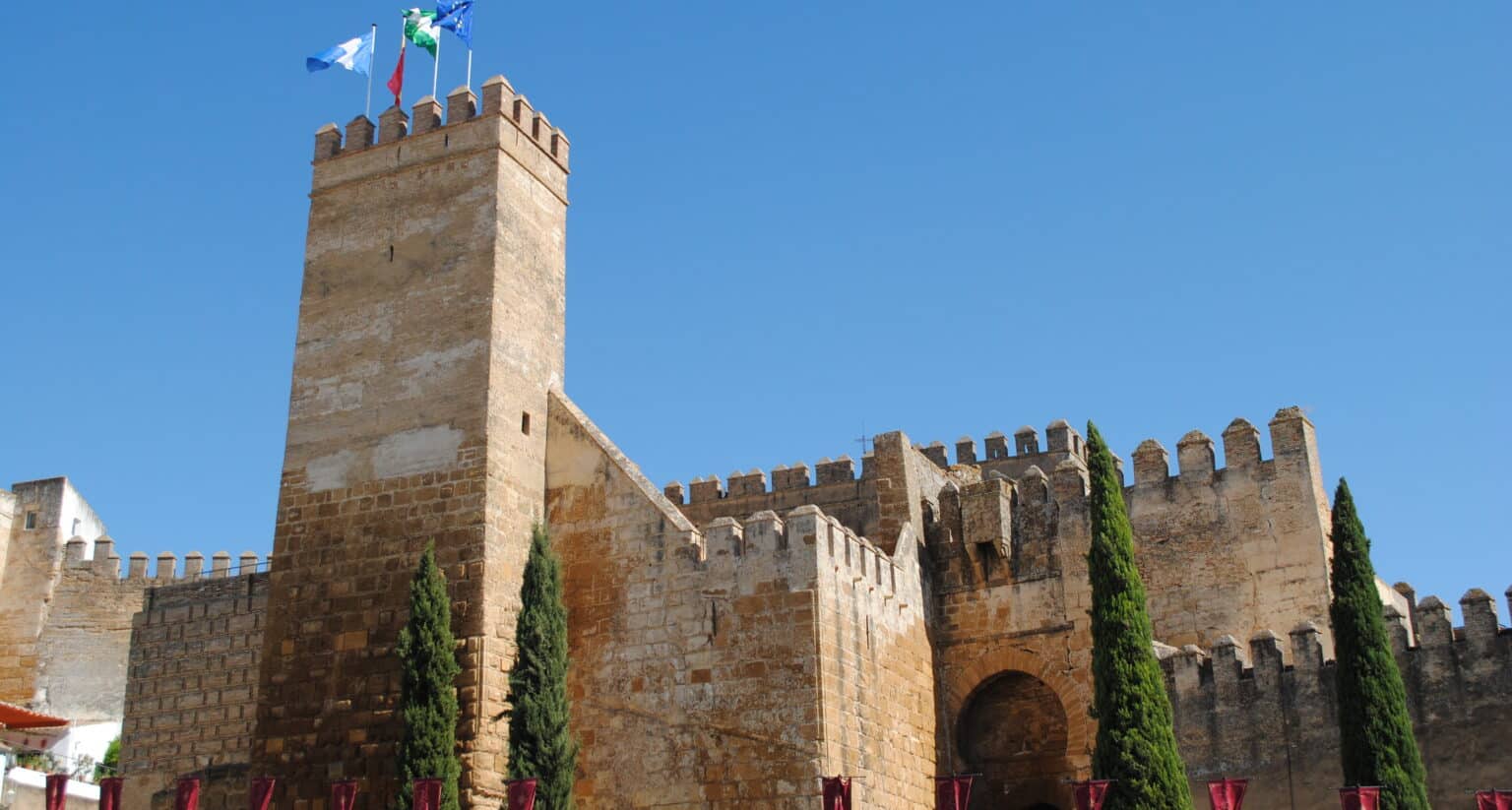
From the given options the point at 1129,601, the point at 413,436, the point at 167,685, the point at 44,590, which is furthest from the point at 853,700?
the point at 44,590

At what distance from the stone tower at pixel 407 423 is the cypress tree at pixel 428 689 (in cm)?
55

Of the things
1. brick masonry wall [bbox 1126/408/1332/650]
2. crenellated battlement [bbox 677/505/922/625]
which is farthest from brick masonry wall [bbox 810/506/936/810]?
brick masonry wall [bbox 1126/408/1332/650]

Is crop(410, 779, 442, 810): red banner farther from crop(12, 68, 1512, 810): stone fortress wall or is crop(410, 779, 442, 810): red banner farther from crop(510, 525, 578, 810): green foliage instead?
crop(12, 68, 1512, 810): stone fortress wall

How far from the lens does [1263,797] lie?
2009 centimetres

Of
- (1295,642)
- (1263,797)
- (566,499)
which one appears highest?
(566,499)

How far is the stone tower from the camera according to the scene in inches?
776

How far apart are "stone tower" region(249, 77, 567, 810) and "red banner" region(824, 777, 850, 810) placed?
436 cm

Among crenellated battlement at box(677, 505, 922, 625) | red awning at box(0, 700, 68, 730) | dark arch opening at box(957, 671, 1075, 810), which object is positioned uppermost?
crenellated battlement at box(677, 505, 922, 625)

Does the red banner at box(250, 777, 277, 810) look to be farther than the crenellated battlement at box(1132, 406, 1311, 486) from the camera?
No

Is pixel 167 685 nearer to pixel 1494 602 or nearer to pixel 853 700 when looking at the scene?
pixel 853 700

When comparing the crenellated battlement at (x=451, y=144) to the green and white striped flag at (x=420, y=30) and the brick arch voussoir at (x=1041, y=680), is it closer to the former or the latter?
the green and white striped flag at (x=420, y=30)

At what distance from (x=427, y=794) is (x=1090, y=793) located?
7.15m

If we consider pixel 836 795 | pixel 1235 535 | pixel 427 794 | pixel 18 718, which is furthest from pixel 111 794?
pixel 1235 535

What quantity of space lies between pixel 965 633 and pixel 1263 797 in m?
4.50
